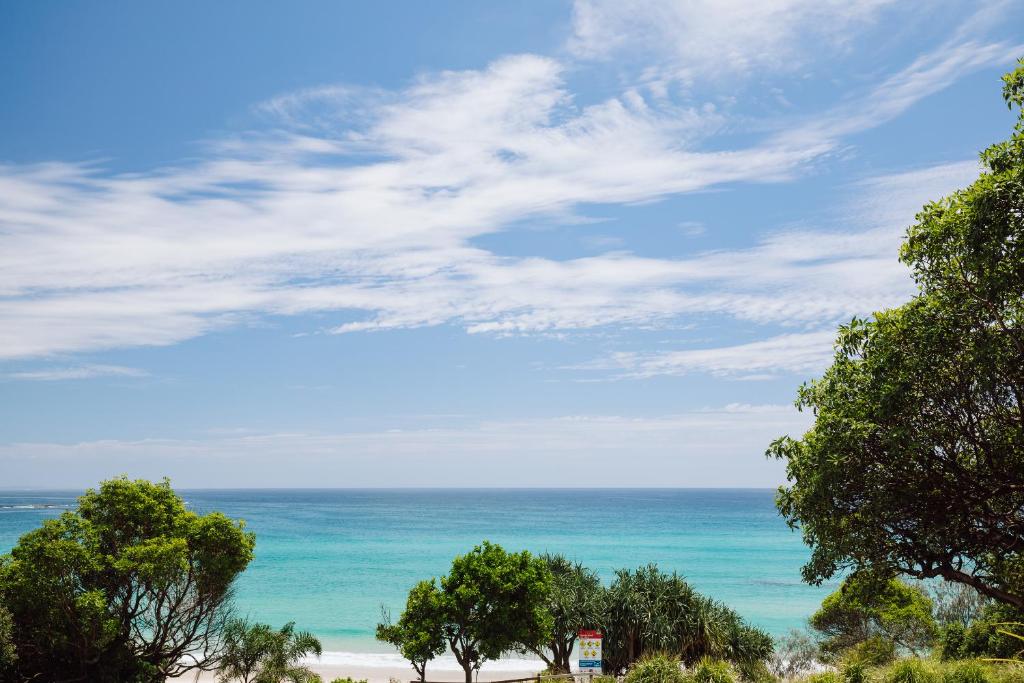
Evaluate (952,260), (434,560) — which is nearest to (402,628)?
(952,260)

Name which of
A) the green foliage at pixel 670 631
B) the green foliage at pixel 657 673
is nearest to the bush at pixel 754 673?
the green foliage at pixel 670 631

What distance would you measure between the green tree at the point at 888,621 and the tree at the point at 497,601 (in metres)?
13.1

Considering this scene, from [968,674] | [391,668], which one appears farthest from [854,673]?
[391,668]

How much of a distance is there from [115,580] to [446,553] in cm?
6944

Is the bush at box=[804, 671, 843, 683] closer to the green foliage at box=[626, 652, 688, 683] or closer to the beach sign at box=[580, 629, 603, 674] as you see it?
the green foliage at box=[626, 652, 688, 683]

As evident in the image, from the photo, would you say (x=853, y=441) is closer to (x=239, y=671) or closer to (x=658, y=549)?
(x=239, y=671)

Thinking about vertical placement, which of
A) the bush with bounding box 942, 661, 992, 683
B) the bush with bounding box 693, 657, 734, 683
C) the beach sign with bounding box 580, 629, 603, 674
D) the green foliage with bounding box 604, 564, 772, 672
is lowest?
the green foliage with bounding box 604, 564, 772, 672

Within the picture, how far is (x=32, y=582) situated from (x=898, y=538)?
65.7ft

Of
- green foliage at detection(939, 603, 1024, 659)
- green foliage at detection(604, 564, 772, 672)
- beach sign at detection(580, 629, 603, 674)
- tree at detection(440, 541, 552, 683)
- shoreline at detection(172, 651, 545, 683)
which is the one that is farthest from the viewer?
shoreline at detection(172, 651, 545, 683)

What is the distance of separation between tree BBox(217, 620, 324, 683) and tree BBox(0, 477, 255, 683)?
65 centimetres

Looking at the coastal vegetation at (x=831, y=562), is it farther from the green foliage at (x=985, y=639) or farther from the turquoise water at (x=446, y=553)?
the turquoise water at (x=446, y=553)

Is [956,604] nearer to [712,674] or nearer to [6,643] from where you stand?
[712,674]

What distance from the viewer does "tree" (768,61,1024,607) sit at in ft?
38.1

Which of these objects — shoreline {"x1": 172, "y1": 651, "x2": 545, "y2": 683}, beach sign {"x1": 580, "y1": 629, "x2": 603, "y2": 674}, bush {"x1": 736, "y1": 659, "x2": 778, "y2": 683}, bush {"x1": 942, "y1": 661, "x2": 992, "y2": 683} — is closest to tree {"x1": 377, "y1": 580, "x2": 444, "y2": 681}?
beach sign {"x1": 580, "y1": 629, "x2": 603, "y2": 674}
